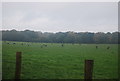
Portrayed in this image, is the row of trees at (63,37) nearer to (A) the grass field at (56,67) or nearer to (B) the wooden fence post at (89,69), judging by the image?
(A) the grass field at (56,67)

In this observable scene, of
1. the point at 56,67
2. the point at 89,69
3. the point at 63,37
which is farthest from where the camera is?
the point at 63,37

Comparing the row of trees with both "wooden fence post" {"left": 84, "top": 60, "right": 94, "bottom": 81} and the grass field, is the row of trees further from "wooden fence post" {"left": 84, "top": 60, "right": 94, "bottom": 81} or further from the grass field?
"wooden fence post" {"left": 84, "top": 60, "right": 94, "bottom": 81}

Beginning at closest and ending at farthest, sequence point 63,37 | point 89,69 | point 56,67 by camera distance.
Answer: point 89,69
point 56,67
point 63,37

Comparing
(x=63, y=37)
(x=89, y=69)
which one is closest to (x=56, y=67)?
(x=89, y=69)

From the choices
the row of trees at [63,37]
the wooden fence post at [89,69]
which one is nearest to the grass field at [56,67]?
the wooden fence post at [89,69]

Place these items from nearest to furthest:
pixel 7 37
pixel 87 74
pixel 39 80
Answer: pixel 87 74 < pixel 39 80 < pixel 7 37

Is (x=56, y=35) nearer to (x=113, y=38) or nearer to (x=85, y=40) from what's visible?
(x=85, y=40)

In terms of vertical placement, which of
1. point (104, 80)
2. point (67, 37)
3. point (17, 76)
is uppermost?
point (67, 37)

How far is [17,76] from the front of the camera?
737 centimetres

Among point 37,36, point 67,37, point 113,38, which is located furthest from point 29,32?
point 113,38

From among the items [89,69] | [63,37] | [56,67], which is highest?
[63,37]

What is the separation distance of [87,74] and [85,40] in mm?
120363

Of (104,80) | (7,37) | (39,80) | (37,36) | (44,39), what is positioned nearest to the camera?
(39,80)

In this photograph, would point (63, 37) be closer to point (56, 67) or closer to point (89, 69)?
point (56, 67)
